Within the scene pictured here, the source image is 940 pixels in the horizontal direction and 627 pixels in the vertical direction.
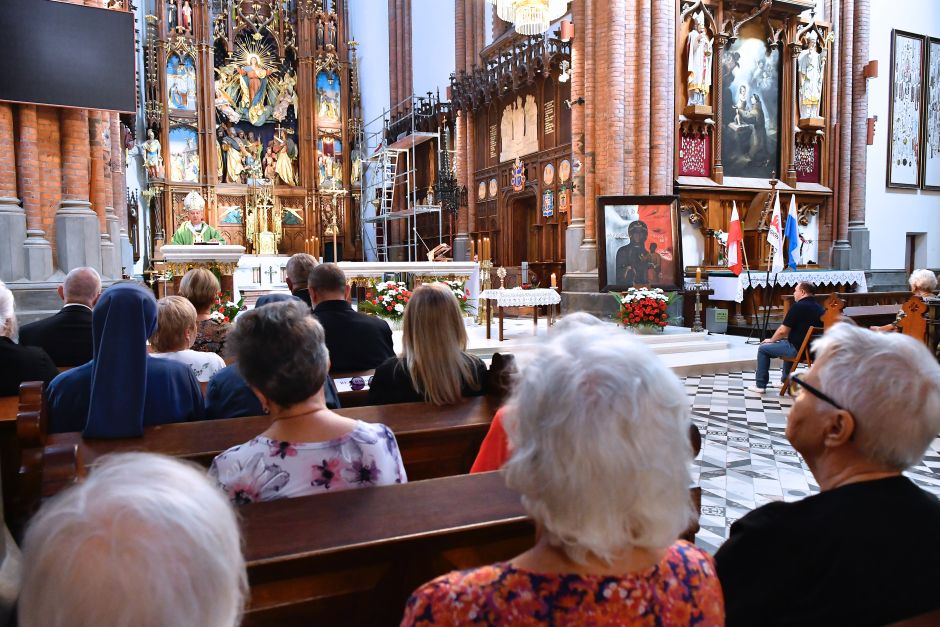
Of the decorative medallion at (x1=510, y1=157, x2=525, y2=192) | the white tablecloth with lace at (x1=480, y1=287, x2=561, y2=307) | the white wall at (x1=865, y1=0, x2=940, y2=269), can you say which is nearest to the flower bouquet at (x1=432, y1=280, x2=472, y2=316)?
the white tablecloth with lace at (x1=480, y1=287, x2=561, y2=307)

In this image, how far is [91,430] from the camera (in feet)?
7.89

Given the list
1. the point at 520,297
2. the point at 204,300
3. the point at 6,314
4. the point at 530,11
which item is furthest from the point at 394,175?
the point at 6,314

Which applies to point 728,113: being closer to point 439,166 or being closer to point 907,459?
point 439,166

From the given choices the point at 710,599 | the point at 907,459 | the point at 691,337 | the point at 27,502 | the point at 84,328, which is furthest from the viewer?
the point at 691,337

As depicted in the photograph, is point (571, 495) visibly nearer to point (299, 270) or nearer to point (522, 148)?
point (299, 270)

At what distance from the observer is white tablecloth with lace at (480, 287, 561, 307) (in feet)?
32.4

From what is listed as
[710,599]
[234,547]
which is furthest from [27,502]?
[710,599]

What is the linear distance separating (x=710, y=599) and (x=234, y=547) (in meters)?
0.78

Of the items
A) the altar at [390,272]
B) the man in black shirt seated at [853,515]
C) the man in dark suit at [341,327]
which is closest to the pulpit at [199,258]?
the altar at [390,272]

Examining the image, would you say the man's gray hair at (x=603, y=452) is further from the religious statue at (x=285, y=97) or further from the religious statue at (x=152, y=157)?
the religious statue at (x=285, y=97)

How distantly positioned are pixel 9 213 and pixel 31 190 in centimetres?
36

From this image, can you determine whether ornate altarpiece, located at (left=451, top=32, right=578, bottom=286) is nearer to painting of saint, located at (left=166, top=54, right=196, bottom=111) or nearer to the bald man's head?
painting of saint, located at (left=166, top=54, right=196, bottom=111)

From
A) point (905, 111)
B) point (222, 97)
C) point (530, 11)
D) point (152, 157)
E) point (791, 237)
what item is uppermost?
point (222, 97)

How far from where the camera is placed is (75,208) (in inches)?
291
